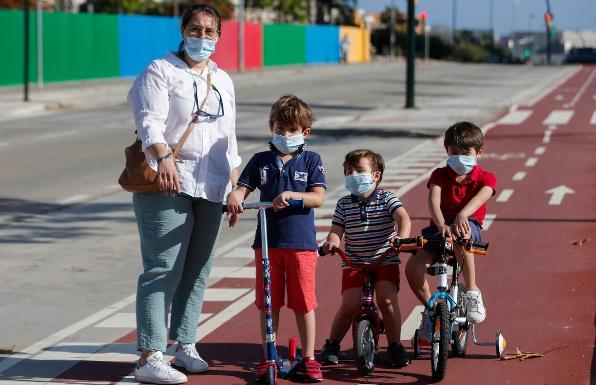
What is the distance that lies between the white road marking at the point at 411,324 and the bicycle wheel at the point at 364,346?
1093mm

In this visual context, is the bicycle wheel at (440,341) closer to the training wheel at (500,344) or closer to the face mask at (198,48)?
the training wheel at (500,344)

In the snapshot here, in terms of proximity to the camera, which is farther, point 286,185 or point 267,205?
point 286,185

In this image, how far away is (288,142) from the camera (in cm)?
700

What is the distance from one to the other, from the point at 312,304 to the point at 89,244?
576 centimetres

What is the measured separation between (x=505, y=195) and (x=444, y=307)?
31.2ft

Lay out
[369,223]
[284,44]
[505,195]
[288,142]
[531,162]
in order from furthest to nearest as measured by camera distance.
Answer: [284,44] → [531,162] → [505,195] → [369,223] → [288,142]

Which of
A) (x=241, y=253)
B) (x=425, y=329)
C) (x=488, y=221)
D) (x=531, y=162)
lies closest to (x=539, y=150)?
(x=531, y=162)

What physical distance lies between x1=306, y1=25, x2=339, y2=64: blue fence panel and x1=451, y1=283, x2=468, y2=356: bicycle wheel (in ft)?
237

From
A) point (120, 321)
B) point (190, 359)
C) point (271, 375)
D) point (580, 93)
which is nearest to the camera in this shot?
point (271, 375)

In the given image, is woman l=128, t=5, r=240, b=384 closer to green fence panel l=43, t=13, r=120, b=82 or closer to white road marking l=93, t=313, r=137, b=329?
white road marking l=93, t=313, r=137, b=329

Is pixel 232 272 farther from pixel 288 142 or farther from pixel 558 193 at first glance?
pixel 558 193

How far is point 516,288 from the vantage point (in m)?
10.1

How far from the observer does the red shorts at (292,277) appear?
7.07m

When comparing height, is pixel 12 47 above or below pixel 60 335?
above
